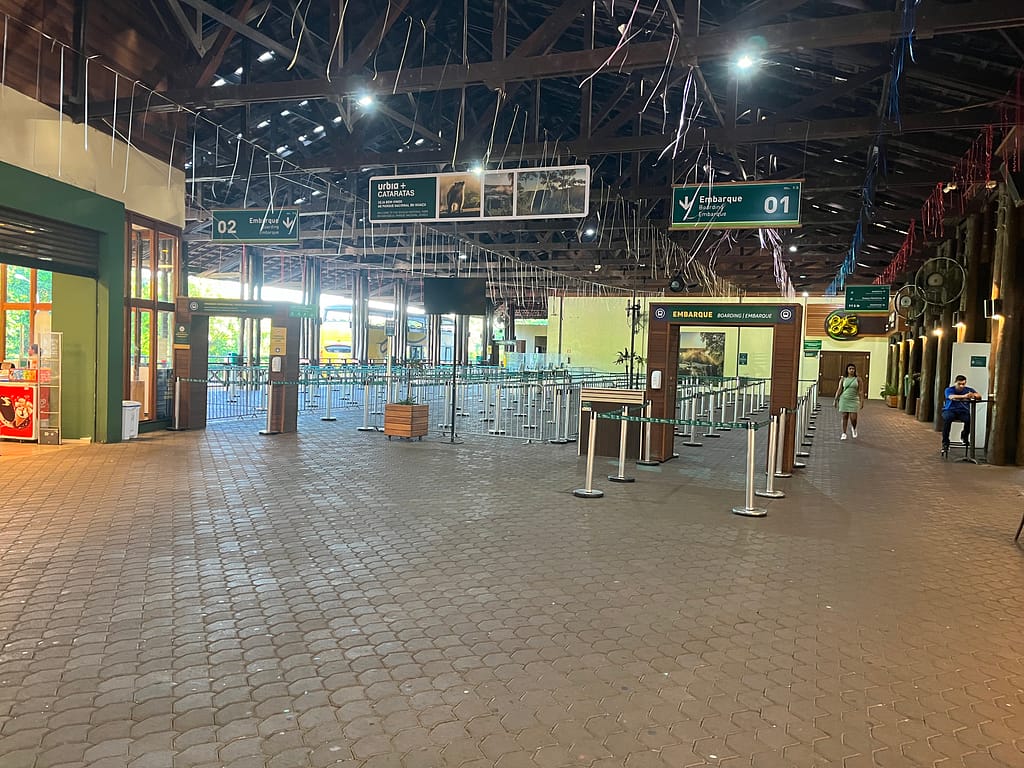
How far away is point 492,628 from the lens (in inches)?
151

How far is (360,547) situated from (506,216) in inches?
218

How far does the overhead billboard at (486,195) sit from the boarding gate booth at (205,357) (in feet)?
10.5

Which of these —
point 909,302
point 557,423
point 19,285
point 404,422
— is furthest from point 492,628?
point 909,302

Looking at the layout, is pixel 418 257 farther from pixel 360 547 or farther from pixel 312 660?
pixel 312 660

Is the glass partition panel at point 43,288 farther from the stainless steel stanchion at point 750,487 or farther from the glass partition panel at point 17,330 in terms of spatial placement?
the stainless steel stanchion at point 750,487

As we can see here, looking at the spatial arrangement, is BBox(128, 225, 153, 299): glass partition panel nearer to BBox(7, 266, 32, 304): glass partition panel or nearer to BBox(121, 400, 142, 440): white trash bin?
BBox(121, 400, 142, 440): white trash bin

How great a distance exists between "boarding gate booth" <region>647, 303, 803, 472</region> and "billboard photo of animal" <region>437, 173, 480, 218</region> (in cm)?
286

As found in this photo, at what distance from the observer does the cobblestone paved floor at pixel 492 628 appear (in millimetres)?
2734

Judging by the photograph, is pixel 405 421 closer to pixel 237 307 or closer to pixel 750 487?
pixel 237 307

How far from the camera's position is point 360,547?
17.4ft

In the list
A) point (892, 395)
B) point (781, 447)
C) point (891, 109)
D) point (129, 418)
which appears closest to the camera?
point (891, 109)

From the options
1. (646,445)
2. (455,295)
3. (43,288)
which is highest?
(455,295)

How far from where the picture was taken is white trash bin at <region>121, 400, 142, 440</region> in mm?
10734

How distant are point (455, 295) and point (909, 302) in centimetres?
1105
